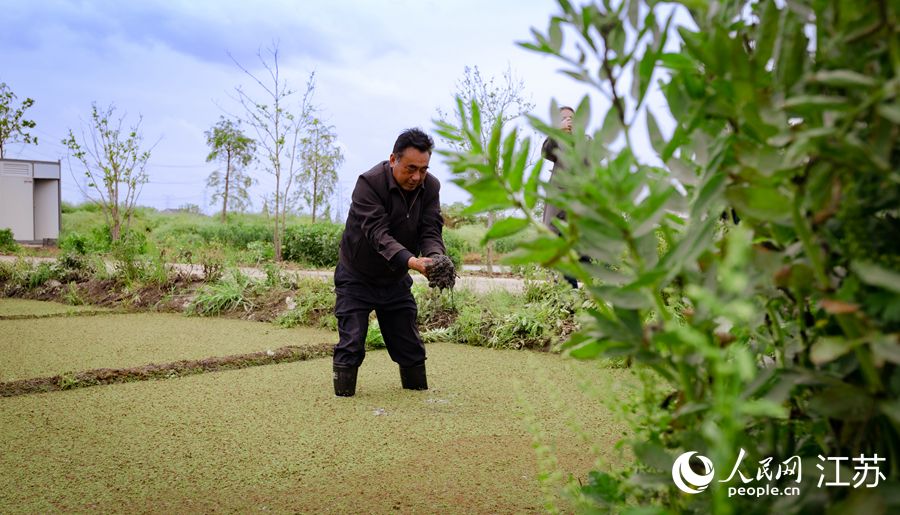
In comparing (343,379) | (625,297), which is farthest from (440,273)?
(625,297)

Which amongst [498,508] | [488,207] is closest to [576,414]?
[498,508]

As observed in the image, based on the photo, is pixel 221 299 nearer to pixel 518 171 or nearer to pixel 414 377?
pixel 414 377

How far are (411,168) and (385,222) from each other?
0.36 m

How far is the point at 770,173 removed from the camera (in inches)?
20.3

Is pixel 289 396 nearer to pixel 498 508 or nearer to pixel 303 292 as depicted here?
pixel 498 508

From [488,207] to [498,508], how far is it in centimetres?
142

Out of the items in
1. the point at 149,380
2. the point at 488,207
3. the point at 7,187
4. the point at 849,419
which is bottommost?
the point at 149,380

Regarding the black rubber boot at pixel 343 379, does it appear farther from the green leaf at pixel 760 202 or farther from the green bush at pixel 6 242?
the green bush at pixel 6 242

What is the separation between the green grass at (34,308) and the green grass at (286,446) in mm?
4261

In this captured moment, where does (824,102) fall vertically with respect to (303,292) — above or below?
above

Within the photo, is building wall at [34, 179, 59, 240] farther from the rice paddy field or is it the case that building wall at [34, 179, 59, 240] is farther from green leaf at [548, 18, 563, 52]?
green leaf at [548, 18, 563, 52]

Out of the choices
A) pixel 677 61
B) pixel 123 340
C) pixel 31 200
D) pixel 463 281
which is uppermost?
pixel 31 200

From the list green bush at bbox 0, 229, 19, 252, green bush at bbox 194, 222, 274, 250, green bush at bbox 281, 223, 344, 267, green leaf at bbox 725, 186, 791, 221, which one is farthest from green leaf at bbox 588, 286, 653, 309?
green bush at bbox 194, 222, 274, 250

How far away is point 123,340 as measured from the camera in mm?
5301
